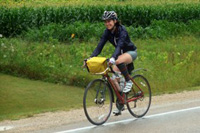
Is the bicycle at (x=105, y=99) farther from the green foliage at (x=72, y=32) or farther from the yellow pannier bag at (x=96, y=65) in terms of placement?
the green foliage at (x=72, y=32)

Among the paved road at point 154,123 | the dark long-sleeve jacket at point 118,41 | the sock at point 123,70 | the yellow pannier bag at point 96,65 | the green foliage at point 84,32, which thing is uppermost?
the dark long-sleeve jacket at point 118,41

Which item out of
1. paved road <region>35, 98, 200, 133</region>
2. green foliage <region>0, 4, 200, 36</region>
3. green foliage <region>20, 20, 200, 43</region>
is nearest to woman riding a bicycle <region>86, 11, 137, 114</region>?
paved road <region>35, 98, 200, 133</region>

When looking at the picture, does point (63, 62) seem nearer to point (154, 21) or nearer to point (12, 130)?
point (12, 130)

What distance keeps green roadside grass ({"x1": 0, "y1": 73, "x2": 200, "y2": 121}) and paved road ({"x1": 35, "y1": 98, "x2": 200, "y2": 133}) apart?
1.92 meters

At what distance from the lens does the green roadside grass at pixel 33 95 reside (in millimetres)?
12547

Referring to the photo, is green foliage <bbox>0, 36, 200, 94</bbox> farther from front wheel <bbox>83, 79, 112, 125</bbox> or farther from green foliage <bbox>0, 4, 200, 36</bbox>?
green foliage <bbox>0, 4, 200, 36</bbox>

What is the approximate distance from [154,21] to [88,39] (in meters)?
5.86

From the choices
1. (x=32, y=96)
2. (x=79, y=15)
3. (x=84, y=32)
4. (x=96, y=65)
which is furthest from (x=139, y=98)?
(x=79, y=15)

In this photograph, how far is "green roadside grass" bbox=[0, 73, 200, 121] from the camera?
494 inches

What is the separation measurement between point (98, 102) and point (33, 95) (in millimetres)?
4809

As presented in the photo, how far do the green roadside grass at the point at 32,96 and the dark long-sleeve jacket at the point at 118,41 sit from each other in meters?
2.41

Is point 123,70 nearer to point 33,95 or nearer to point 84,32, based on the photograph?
point 33,95

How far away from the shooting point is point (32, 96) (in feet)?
44.6

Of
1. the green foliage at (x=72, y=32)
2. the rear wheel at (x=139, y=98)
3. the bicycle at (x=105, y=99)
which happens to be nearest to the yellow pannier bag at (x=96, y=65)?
the bicycle at (x=105, y=99)
